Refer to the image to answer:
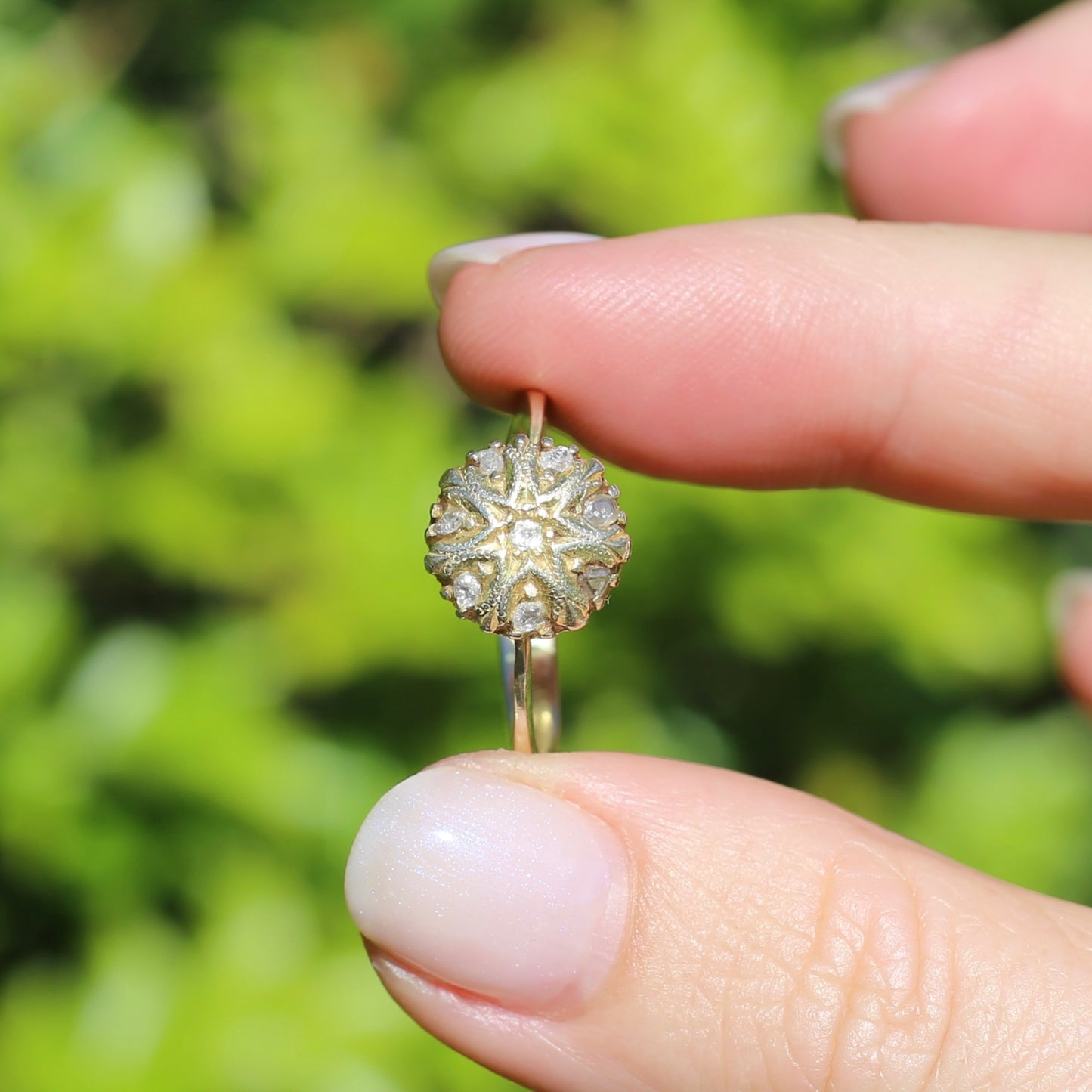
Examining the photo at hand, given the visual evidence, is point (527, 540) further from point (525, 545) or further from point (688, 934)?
point (688, 934)

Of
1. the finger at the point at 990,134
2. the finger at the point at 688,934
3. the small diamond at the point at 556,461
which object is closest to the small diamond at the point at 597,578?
the small diamond at the point at 556,461

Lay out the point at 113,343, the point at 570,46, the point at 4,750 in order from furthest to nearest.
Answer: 1. the point at 570,46
2. the point at 113,343
3. the point at 4,750


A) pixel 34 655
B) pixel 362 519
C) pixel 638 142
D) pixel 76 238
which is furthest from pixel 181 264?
pixel 638 142

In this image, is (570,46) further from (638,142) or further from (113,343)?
(113,343)

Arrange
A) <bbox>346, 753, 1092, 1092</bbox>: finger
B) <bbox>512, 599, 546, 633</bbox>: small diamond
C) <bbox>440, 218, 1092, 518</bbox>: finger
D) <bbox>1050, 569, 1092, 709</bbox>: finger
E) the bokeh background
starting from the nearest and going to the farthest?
<bbox>346, 753, 1092, 1092</bbox>: finger → <bbox>512, 599, 546, 633</bbox>: small diamond → <bbox>440, 218, 1092, 518</bbox>: finger → the bokeh background → <bbox>1050, 569, 1092, 709</bbox>: finger

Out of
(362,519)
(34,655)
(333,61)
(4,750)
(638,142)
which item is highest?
(333,61)

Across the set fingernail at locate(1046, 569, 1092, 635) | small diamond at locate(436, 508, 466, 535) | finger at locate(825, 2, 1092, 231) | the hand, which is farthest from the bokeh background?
small diamond at locate(436, 508, 466, 535)

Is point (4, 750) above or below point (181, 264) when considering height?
below

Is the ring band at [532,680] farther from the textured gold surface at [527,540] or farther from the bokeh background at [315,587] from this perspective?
the bokeh background at [315,587]

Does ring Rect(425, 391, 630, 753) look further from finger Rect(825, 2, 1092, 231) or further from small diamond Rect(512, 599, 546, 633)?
finger Rect(825, 2, 1092, 231)
